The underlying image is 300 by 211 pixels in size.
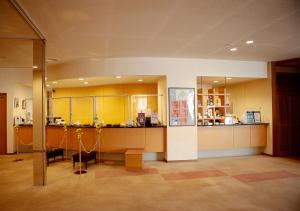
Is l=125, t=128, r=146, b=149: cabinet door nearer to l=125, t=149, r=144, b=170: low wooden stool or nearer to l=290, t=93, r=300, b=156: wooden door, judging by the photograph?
l=125, t=149, r=144, b=170: low wooden stool

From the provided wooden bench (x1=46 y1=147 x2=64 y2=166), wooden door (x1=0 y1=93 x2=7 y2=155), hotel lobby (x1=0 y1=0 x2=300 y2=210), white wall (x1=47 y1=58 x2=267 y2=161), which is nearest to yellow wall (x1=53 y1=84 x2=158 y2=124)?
hotel lobby (x1=0 y1=0 x2=300 y2=210)

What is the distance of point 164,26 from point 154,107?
5.44 metres

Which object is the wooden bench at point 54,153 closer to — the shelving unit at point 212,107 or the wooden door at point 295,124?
the shelving unit at point 212,107

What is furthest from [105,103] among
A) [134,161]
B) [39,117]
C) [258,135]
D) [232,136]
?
[258,135]

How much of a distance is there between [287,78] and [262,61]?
1298 millimetres

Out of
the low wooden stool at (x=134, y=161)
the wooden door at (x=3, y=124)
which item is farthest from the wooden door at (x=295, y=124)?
the wooden door at (x=3, y=124)

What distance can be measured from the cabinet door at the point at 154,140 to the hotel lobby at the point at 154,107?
0.03 meters

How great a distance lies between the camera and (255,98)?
825cm

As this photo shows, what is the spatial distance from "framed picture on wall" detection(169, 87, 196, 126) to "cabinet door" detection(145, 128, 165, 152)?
0.49 m

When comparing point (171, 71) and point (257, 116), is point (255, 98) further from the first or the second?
point (171, 71)

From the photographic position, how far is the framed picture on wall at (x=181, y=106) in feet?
22.1

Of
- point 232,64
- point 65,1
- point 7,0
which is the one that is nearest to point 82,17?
point 65,1

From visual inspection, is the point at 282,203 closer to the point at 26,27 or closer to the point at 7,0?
the point at 7,0

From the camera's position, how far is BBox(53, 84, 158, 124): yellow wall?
9.44 metres
